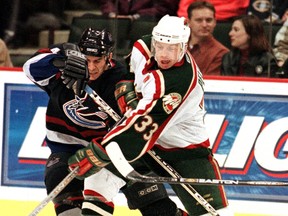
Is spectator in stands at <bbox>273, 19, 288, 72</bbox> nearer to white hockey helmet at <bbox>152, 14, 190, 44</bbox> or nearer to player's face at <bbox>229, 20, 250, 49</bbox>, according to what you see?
player's face at <bbox>229, 20, 250, 49</bbox>

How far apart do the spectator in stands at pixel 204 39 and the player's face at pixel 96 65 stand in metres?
1.45

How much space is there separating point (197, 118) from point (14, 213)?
167 cm

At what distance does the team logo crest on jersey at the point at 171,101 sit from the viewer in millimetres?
5418

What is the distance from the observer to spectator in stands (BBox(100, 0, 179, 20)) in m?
7.33

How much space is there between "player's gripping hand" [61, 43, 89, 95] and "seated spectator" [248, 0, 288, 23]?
1.86m

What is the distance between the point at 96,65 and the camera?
5.88 m

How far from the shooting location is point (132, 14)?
7.38 metres

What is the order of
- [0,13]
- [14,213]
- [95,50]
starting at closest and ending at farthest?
[95,50], [14,213], [0,13]

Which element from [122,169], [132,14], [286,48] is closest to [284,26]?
[286,48]

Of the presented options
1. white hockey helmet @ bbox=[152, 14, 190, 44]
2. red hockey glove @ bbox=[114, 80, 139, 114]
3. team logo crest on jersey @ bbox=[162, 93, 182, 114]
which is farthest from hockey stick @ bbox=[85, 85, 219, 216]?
white hockey helmet @ bbox=[152, 14, 190, 44]

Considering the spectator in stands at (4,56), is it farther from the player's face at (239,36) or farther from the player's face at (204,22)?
the player's face at (239,36)

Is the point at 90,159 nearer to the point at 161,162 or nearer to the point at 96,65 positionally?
the point at 161,162

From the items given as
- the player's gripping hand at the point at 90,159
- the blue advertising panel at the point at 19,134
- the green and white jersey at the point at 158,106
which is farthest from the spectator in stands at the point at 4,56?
the green and white jersey at the point at 158,106

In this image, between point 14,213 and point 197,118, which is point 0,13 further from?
point 197,118
